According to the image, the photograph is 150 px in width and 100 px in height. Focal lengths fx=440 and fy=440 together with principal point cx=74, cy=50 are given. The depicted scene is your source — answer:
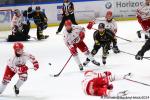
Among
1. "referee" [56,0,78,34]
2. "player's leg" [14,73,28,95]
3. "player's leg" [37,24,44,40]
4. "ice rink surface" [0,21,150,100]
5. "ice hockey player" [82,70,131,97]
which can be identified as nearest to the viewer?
"ice hockey player" [82,70,131,97]

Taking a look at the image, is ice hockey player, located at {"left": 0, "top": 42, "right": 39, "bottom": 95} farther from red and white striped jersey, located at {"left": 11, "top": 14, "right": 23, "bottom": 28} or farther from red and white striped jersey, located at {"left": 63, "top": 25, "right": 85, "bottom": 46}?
red and white striped jersey, located at {"left": 11, "top": 14, "right": 23, "bottom": 28}

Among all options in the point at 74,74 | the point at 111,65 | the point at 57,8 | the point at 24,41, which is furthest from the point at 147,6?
the point at 57,8

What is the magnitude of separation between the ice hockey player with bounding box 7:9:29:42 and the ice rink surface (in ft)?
1.06

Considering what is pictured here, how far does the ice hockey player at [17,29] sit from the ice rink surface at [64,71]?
0.32 metres

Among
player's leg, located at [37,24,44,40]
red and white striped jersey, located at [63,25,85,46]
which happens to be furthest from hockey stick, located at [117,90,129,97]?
player's leg, located at [37,24,44,40]

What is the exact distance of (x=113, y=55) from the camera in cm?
1037

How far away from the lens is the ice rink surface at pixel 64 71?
24.3 ft

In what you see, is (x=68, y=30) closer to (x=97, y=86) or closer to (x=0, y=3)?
(x=97, y=86)

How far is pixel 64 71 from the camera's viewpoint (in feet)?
30.0

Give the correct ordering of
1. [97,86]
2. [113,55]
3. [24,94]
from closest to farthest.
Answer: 1. [97,86]
2. [24,94]
3. [113,55]

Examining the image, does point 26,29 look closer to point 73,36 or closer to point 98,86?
point 73,36

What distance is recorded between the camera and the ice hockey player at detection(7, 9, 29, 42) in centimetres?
1308

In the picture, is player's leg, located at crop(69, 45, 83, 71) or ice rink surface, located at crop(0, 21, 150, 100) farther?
player's leg, located at crop(69, 45, 83, 71)

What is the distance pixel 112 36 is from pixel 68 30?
944 millimetres
